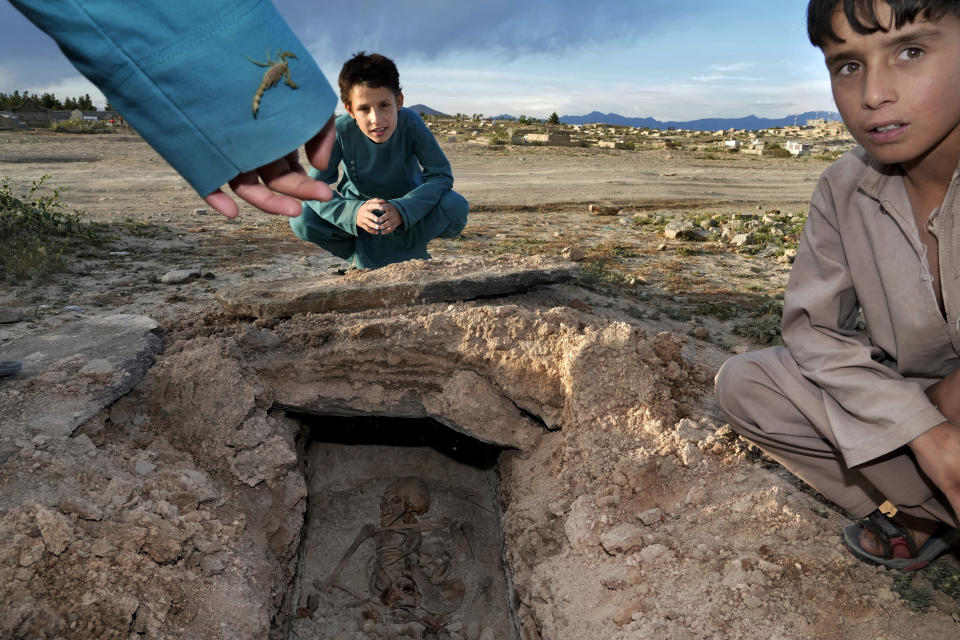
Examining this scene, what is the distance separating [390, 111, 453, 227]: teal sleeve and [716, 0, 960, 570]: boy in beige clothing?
8.17ft

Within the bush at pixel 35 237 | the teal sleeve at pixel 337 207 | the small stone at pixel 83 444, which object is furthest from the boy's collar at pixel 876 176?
the bush at pixel 35 237

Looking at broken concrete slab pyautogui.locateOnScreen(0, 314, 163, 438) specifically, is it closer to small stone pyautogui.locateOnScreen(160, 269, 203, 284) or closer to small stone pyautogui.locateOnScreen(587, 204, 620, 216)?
small stone pyautogui.locateOnScreen(160, 269, 203, 284)

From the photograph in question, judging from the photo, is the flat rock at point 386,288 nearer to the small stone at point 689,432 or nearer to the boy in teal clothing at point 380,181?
the boy in teal clothing at point 380,181

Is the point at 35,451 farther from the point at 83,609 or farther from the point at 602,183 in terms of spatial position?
the point at 602,183

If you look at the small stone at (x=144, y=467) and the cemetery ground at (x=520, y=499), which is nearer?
the cemetery ground at (x=520, y=499)

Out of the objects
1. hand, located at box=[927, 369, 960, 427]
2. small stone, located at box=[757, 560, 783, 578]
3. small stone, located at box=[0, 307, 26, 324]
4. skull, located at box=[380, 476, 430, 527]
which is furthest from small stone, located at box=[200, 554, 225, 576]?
small stone, located at box=[0, 307, 26, 324]

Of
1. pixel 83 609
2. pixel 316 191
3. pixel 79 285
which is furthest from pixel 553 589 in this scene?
pixel 79 285

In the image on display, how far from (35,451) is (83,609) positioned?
0.63 metres

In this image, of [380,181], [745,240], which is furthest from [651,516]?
[745,240]

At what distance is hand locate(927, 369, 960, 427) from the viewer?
1642 millimetres

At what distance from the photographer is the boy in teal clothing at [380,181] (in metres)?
3.93

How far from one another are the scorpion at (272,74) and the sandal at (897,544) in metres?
2.01

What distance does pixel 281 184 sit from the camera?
143cm

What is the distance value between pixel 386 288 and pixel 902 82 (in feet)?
8.10
